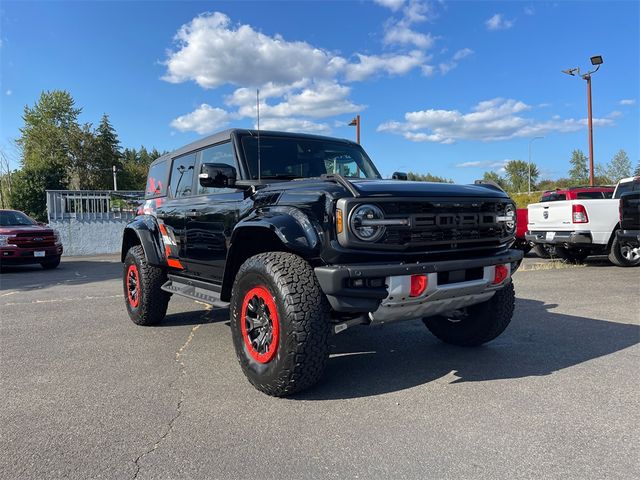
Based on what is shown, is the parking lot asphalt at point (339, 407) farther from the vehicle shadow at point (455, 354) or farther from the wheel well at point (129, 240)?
the wheel well at point (129, 240)

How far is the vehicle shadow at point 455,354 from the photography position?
3.69 meters

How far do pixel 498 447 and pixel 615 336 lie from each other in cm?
297

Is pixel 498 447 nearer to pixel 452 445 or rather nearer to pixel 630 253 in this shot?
pixel 452 445

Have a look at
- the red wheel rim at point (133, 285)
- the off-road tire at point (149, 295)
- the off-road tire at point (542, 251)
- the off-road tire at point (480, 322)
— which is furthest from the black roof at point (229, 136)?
the off-road tire at point (542, 251)

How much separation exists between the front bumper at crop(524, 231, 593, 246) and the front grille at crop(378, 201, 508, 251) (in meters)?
7.11

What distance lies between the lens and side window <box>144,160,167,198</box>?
602 centimetres

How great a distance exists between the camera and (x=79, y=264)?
47.7ft

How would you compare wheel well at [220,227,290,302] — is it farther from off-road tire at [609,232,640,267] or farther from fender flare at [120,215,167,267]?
off-road tire at [609,232,640,267]

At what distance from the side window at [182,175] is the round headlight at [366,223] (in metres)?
2.64

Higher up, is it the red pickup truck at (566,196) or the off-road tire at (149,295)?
the red pickup truck at (566,196)

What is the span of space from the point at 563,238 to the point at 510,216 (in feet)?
23.3

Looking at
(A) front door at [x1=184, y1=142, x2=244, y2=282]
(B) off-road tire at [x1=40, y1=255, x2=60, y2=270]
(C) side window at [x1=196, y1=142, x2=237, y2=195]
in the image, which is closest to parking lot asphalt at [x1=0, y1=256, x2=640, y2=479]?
(A) front door at [x1=184, y1=142, x2=244, y2=282]

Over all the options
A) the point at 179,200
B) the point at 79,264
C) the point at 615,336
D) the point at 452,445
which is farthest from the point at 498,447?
the point at 79,264

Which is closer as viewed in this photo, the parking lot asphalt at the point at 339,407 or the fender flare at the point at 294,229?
the parking lot asphalt at the point at 339,407
